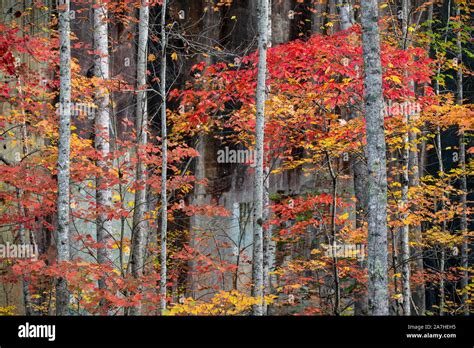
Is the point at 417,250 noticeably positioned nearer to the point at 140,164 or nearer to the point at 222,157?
the point at 222,157

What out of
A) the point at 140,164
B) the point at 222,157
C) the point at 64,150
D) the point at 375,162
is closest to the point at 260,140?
the point at 140,164

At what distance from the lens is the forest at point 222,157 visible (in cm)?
864

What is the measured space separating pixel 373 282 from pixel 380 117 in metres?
2.25

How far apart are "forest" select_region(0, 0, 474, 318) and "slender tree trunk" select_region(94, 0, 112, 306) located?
0.12 feet

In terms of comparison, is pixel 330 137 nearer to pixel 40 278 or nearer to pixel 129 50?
pixel 40 278

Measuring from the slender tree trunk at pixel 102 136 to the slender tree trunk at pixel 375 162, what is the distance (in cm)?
434

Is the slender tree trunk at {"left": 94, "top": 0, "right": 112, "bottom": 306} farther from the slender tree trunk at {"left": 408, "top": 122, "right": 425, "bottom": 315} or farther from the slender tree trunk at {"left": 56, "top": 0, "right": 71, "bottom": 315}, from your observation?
the slender tree trunk at {"left": 408, "top": 122, "right": 425, "bottom": 315}

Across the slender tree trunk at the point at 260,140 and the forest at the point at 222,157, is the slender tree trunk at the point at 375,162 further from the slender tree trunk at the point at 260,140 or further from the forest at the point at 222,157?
the slender tree trunk at the point at 260,140

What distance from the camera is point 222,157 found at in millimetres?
16766

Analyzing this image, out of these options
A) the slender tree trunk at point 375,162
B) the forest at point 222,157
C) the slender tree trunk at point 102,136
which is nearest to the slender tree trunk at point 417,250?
the forest at point 222,157

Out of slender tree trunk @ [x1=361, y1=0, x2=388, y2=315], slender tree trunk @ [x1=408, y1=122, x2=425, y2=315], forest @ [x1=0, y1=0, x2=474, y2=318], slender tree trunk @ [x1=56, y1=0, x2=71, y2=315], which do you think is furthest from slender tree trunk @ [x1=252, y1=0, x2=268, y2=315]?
slender tree trunk @ [x1=408, y1=122, x2=425, y2=315]

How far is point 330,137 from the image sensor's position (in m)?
11.4
